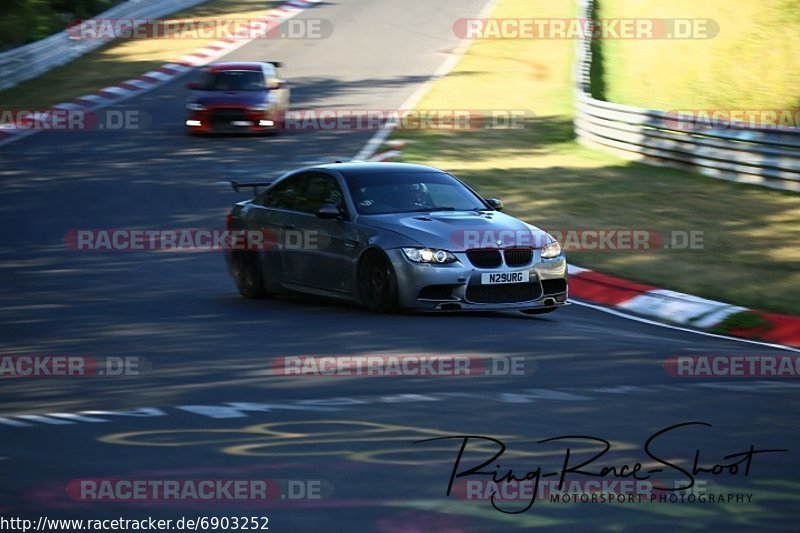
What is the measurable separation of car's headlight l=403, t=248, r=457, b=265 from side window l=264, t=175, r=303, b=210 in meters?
2.05

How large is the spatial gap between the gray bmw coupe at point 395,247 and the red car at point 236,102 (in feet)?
44.7

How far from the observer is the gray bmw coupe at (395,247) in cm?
1212

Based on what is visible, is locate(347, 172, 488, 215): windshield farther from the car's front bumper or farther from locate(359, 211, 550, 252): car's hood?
the car's front bumper

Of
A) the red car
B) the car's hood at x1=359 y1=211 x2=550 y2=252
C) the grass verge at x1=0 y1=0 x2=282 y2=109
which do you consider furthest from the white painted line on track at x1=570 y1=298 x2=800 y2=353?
the grass verge at x1=0 y1=0 x2=282 y2=109

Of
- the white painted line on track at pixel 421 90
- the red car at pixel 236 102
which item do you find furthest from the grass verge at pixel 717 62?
the red car at pixel 236 102

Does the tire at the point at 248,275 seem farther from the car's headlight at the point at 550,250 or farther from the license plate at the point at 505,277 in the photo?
the car's headlight at the point at 550,250

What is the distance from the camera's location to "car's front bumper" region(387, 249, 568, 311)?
12.0 m

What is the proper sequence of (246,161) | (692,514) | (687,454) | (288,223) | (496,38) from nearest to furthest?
Answer: 1. (692,514)
2. (687,454)
3. (288,223)
4. (246,161)
5. (496,38)

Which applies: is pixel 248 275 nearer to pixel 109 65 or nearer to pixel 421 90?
pixel 421 90

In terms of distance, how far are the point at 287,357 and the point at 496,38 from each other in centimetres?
3224

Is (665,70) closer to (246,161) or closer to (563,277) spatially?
(246,161)

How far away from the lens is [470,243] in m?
12.2

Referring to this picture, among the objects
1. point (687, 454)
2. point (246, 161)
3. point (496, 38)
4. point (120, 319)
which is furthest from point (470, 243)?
point (496, 38)

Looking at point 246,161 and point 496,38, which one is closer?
point 246,161
